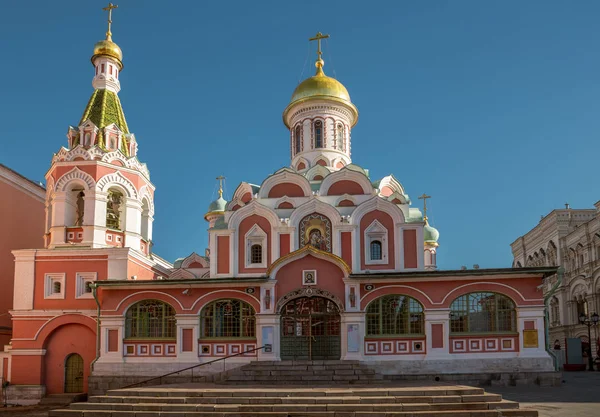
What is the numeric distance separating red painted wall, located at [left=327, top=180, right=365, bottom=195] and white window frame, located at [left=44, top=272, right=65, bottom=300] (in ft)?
31.3

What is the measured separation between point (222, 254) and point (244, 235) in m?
0.98

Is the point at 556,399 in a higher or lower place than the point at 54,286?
lower

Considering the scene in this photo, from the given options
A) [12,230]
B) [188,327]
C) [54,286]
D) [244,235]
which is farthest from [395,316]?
[12,230]

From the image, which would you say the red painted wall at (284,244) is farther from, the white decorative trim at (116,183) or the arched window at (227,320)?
the white decorative trim at (116,183)

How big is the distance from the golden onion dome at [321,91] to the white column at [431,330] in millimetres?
10718

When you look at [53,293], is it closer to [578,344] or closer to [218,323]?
[218,323]

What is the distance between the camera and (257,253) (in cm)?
2320

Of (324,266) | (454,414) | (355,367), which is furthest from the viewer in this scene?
(324,266)

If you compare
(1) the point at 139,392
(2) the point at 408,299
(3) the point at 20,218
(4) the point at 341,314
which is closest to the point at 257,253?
(4) the point at 341,314

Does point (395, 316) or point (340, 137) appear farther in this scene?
point (340, 137)

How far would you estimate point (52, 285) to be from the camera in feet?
74.4

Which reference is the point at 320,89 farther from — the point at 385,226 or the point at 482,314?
the point at 482,314

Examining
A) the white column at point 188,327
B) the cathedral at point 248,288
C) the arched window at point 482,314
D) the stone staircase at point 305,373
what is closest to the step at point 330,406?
the stone staircase at point 305,373

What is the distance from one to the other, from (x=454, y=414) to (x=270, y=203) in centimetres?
1161
